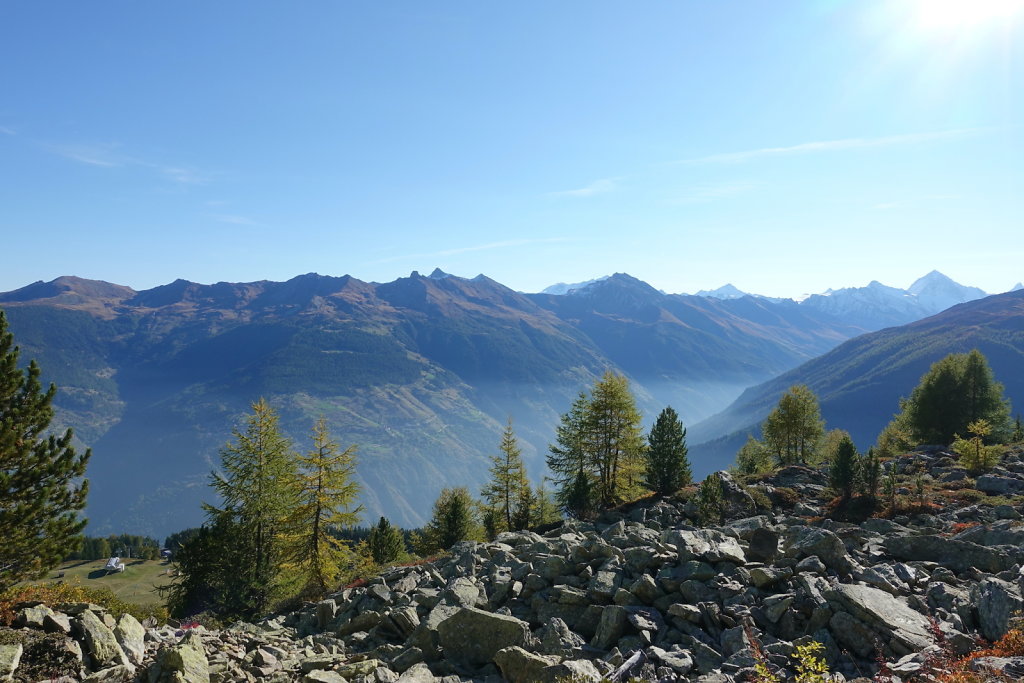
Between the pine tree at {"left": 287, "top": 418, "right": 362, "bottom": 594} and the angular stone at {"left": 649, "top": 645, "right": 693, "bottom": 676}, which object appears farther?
the pine tree at {"left": 287, "top": 418, "right": 362, "bottom": 594}

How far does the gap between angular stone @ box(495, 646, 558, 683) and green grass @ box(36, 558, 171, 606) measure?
10409 cm

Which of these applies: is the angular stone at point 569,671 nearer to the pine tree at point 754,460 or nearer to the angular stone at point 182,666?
the angular stone at point 182,666

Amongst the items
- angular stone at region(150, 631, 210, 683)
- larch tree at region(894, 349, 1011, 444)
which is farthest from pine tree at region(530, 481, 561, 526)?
angular stone at region(150, 631, 210, 683)

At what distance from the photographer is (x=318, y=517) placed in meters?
35.2

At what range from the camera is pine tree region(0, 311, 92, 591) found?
17.4 m

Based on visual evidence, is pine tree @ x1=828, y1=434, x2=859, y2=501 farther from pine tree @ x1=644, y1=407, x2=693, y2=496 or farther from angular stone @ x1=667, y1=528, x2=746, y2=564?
angular stone @ x1=667, y1=528, x2=746, y2=564

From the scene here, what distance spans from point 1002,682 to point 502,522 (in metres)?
46.9

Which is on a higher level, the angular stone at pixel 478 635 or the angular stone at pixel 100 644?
the angular stone at pixel 100 644

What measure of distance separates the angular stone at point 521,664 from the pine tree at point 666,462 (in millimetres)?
28991

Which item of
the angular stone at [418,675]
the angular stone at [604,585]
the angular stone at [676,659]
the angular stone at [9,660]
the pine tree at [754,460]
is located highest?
the angular stone at [9,660]

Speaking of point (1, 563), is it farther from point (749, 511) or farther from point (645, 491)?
point (645, 491)

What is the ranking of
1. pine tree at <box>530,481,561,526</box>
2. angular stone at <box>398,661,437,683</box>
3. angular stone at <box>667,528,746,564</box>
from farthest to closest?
pine tree at <box>530,481,561,526</box> < angular stone at <box>667,528,746,564</box> < angular stone at <box>398,661,437,683</box>

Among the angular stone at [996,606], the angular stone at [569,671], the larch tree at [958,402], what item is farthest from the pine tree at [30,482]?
the larch tree at [958,402]

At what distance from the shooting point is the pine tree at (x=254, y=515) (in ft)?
112
